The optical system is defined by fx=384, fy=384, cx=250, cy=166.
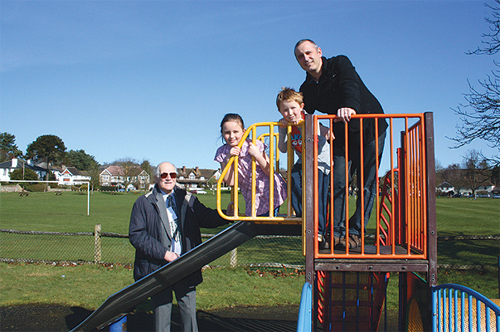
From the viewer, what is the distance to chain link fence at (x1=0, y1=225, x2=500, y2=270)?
9.91 metres

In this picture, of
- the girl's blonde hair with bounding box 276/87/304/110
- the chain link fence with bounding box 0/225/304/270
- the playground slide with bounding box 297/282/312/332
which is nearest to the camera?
the playground slide with bounding box 297/282/312/332

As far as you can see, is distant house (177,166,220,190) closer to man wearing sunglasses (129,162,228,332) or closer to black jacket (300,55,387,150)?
man wearing sunglasses (129,162,228,332)

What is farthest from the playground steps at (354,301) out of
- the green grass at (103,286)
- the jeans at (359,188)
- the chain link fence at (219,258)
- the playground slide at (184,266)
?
the chain link fence at (219,258)

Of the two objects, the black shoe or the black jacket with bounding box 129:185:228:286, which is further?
the black jacket with bounding box 129:185:228:286

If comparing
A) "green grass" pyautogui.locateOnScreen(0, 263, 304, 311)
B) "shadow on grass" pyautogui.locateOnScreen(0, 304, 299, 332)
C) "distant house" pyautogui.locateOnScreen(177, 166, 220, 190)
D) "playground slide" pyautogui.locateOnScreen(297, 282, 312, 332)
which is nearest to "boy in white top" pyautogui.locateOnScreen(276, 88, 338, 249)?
"playground slide" pyautogui.locateOnScreen(297, 282, 312, 332)

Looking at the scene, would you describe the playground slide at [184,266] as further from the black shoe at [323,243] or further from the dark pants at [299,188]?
the black shoe at [323,243]

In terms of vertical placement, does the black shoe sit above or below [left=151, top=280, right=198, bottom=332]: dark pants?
above

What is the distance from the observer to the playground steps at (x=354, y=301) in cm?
462

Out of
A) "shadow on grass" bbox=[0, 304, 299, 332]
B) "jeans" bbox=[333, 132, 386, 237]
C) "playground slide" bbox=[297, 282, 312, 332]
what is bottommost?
"shadow on grass" bbox=[0, 304, 299, 332]

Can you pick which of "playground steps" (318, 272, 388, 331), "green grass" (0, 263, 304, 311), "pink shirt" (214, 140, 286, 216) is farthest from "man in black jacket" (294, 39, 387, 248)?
"green grass" (0, 263, 304, 311)

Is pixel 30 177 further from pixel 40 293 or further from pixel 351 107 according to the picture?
pixel 351 107

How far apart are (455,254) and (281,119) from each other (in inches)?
427

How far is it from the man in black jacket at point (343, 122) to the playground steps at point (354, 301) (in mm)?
1342

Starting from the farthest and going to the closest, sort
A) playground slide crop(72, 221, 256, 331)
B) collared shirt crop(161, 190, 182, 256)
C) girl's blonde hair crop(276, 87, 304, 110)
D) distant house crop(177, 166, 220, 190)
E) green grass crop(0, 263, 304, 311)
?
1. distant house crop(177, 166, 220, 190)
2. green grass crop(0, 263, 304, 311)
3. collared shirt crop(161, 190, 182, 256)
4. playground slide crop(72, 221, 256, 331)
5. girl's blonde hair crop(276, 87, 304, 110)
